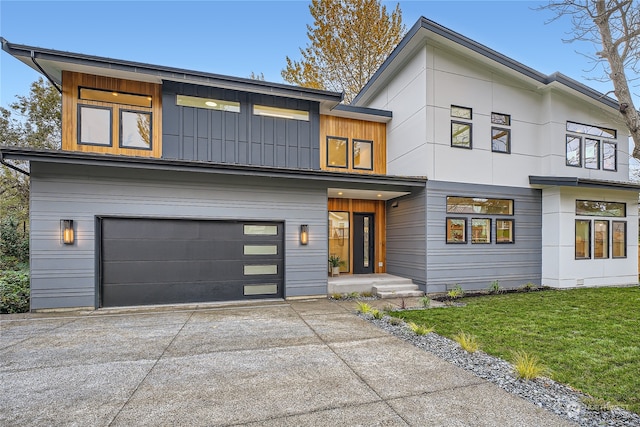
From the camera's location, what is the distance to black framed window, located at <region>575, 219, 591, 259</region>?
30.3 feet

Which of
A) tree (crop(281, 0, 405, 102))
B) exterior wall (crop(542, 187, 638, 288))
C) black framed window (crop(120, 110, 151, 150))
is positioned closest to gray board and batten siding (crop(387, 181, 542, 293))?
exterior wall (crop(542, 187, 638, 288))

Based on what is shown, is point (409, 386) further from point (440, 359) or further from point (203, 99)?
point (203, 99)

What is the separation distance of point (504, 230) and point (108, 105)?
36.1 ft

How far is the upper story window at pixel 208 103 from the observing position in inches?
307

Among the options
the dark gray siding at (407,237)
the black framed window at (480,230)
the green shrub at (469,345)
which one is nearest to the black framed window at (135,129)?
the dark gray siding at (407,237)

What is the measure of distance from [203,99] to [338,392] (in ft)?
24.5

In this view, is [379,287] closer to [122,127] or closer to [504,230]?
[504,230]

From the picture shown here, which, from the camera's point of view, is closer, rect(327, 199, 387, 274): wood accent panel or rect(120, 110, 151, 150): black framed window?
rect(120, 110, 151, 150): black framed window

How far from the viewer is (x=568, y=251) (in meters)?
8.99

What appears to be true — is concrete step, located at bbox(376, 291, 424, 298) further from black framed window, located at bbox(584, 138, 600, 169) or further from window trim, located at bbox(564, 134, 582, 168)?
black framed window, located at bbox(584, 138, 600, 169)

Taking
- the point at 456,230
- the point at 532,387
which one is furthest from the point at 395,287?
the point at 532,387

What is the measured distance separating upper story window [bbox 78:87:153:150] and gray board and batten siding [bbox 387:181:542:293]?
7.17m

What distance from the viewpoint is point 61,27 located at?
13180 mm

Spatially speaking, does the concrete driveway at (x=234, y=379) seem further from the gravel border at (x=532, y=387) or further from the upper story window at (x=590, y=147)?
the upper story window at (x=590, y=147)
